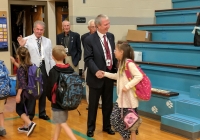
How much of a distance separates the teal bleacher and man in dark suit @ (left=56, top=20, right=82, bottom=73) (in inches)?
46.5

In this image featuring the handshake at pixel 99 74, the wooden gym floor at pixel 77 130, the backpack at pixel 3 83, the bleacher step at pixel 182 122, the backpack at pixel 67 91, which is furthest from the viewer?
the wooden gym floor at pixel 77 130

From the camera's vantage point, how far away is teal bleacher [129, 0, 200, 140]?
439 cm

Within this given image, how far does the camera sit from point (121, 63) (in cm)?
362

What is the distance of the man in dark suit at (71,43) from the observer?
6156mm

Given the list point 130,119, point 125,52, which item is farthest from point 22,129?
point 125,52

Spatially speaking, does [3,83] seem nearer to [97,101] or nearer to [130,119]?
[97,101]

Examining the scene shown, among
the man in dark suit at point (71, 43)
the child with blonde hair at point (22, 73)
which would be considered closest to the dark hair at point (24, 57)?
the child with blonde hair at point (22, 73)

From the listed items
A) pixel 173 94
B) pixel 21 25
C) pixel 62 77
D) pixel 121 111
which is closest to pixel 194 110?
pixel 173 94

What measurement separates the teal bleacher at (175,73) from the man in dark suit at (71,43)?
1.18 meters

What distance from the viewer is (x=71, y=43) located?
618 centimetres

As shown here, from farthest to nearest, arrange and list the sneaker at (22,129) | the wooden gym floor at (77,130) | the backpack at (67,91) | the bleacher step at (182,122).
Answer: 1. the sneaker at (22,129)
2. the wooden gym floor at (77,130)
3. the bleacher step at (182,122)
4. the backpack at (67,91)

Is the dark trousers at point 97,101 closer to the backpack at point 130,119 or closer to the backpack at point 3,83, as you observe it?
the backpack at point 130,119

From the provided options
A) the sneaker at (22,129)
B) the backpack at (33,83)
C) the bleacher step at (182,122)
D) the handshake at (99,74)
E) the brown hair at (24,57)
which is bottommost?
the sneaker at (22,129)

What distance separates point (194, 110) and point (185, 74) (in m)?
0.93
